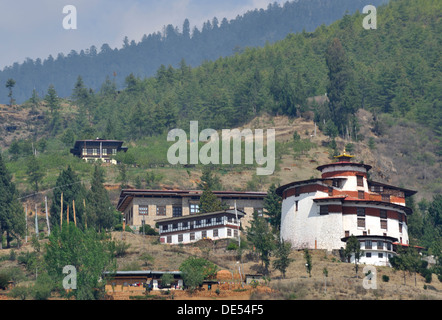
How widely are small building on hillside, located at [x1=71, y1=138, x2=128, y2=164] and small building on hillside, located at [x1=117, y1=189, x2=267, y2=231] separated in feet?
149

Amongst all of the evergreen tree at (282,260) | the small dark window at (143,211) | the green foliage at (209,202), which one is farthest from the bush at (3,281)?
the small dark window at (143,211)

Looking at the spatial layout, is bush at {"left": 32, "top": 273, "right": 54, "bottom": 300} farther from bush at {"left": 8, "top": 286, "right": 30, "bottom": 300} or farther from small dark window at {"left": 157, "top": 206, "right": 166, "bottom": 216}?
small dark window at {"left": 157, "top": 206, "right": 166, "bottom": 216}

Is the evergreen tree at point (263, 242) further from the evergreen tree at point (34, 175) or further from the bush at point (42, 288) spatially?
the evergreen tree at point (34, 175)

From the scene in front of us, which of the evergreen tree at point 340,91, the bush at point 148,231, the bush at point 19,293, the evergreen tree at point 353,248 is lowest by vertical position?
the bush at point 19,293

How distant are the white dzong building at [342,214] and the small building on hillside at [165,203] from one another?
1534 centimetres

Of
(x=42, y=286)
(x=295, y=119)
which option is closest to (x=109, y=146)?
(x=295, y=119)

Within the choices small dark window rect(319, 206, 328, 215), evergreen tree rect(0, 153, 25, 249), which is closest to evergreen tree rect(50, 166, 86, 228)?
evergreen tree rect(0, 153, 25, 249)

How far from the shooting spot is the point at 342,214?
10088 cm

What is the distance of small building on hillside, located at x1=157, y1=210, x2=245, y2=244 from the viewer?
107188 mm

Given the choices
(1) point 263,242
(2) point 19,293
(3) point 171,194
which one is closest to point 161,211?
(3) point 171,194

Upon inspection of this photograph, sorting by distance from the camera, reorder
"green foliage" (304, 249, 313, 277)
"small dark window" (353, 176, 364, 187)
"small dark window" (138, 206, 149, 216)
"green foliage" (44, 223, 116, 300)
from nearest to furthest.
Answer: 1. "green foliage" (44, 223, 116, 300)
2. "green foliage" (304, 249, 313, 277)
3. "small dark window" (353, 176, 364, 187)
4. "small dark window" (138, 206, 149, 216)

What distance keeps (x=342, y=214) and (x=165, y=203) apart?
31.4 m

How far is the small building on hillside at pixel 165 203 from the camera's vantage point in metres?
119

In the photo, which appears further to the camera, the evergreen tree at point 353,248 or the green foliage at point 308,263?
the evergreen tree at point 353,248
